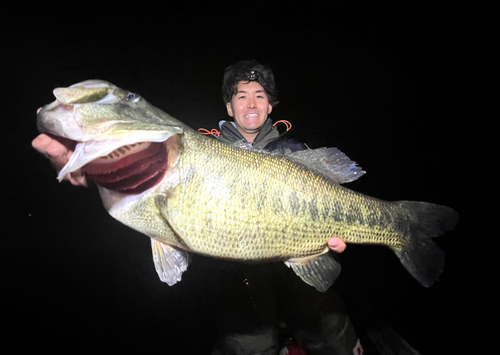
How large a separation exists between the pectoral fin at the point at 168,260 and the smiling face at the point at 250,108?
116cm

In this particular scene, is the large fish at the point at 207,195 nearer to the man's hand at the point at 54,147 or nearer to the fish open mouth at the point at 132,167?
the fish open mouth at the point at 132,167

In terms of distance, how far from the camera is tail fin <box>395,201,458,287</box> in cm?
110

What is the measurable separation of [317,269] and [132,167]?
38.2 inches

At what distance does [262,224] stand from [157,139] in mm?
527

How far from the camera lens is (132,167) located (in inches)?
33.8

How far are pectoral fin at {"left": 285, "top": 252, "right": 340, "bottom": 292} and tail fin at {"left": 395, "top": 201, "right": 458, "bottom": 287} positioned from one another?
37 centimetres

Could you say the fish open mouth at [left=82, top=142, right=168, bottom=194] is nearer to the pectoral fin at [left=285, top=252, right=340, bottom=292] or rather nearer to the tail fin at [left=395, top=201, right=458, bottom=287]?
the pectoral fin at [left=285, top=252, right=340, bottom=292]

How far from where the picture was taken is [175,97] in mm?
6508

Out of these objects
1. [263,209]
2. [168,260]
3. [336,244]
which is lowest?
[168,260]

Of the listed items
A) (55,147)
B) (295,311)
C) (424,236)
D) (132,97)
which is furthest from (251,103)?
(295,311)

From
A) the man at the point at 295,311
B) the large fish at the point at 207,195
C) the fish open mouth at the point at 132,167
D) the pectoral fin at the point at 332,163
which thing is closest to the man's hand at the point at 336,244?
the large fish at the point at 207,195

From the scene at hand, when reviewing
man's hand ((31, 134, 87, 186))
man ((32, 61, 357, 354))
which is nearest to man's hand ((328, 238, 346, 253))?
man ((32, 61, 357, 354))

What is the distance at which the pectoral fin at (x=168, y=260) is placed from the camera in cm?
97

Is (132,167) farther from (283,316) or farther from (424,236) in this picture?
(283,316)
